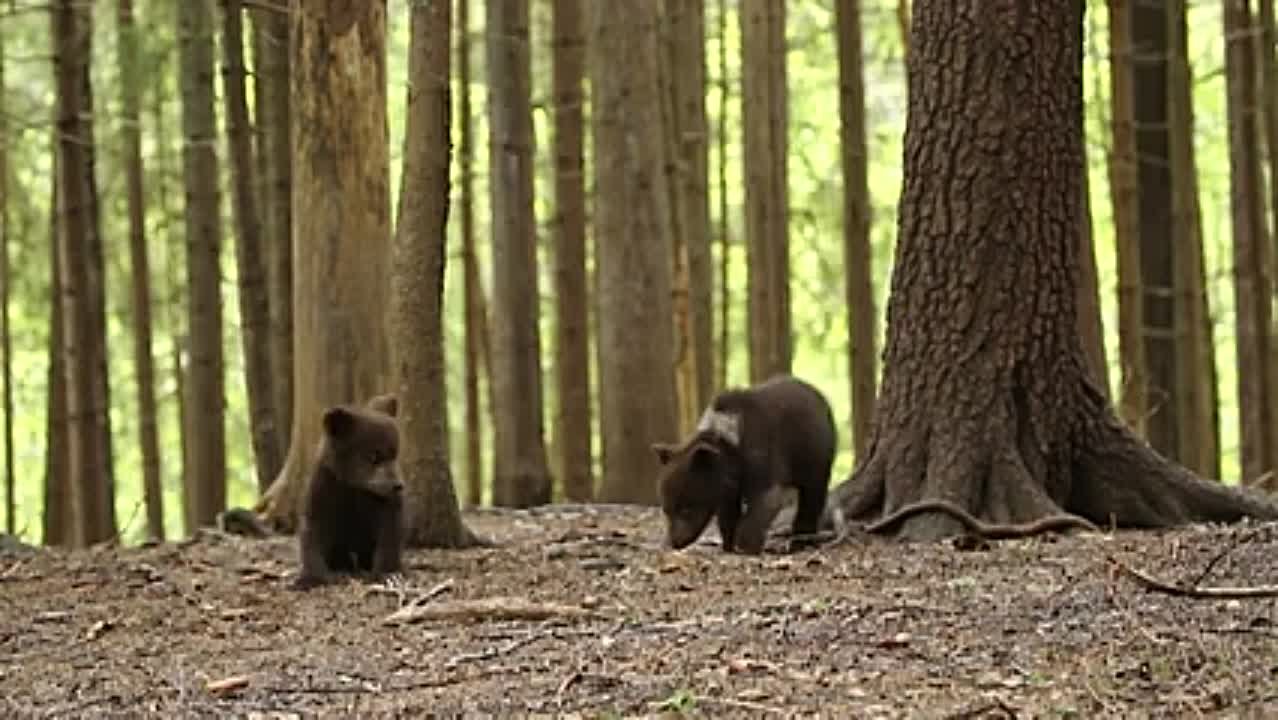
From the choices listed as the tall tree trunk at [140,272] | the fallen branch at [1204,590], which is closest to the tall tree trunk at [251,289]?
the tall tree trunk at [140,272]

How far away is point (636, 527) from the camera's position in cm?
1327

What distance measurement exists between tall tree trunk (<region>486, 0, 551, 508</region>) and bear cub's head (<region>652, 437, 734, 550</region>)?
5.08 meters

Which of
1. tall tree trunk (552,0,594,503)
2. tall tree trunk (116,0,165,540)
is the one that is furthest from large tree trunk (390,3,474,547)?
tall tree trunk (116,0,165,540)

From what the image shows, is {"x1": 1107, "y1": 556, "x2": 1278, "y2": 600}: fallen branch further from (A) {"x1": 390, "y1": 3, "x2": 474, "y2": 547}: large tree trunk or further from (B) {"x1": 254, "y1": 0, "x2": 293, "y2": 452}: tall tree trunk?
(B) {"x1": 254, "y1": 0, "x2": 293, "y2": 452}: tall tree trunk

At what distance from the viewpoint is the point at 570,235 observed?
1691 centimetres

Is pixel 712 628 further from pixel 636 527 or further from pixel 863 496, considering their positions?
pixel 636 527

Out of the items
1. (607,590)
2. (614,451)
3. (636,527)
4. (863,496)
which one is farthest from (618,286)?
(607,590)

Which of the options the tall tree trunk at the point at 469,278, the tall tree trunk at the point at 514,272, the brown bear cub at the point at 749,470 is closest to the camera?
the brown bear cub at the point at 749,470

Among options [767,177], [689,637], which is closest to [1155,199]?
[767,177]

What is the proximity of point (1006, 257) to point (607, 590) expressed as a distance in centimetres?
302

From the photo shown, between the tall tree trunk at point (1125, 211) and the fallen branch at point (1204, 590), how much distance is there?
8795 mm

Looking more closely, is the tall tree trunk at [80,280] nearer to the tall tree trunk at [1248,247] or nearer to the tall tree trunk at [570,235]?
the tall tree trunk at [570,235]

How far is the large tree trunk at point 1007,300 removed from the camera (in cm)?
1077

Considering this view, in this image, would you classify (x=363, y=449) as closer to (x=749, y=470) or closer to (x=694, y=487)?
(x=694, y=487)
